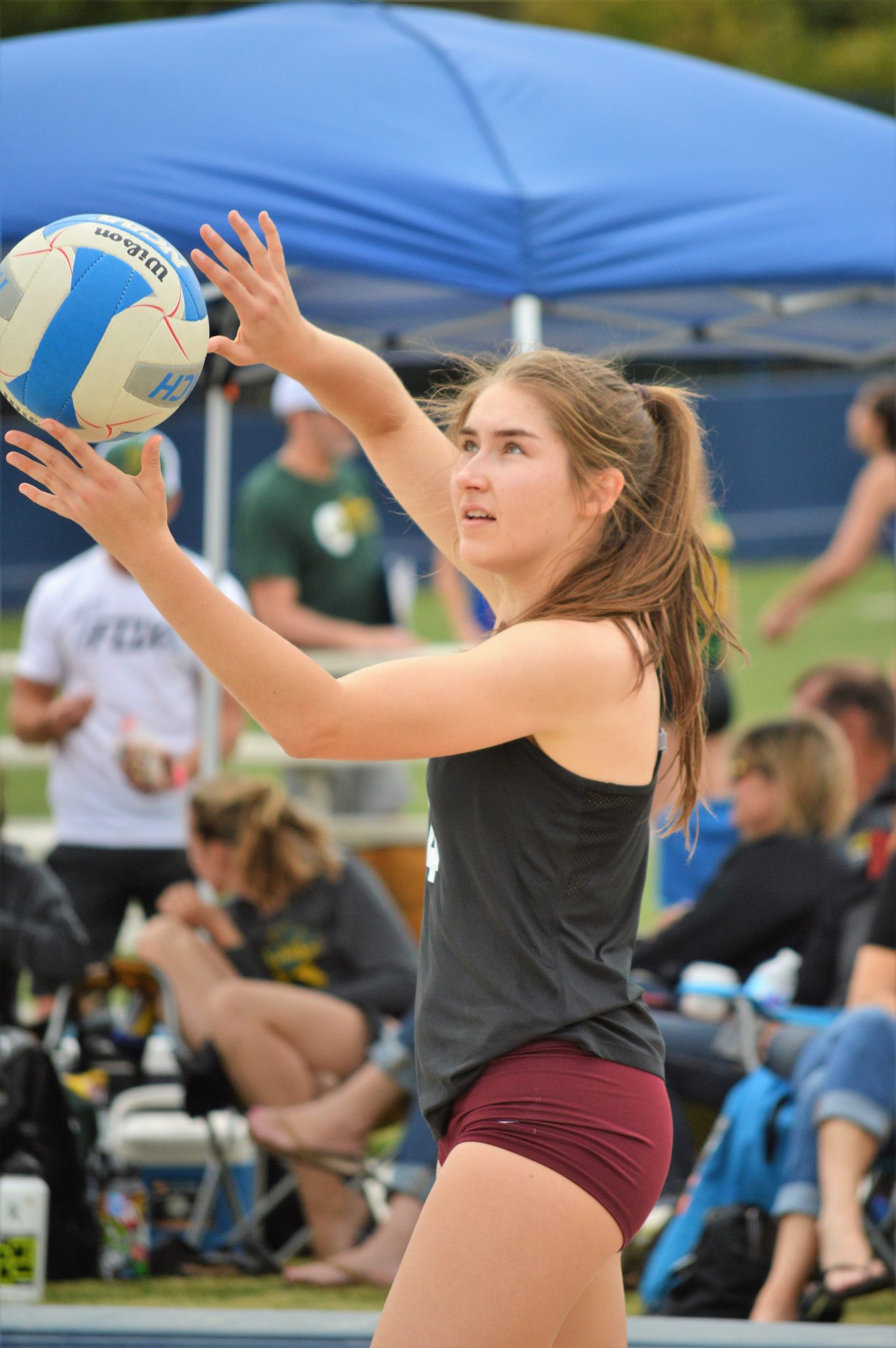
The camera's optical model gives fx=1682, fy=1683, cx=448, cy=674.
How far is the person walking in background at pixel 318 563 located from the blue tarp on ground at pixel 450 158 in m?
1.45

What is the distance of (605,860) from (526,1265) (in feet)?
1.61

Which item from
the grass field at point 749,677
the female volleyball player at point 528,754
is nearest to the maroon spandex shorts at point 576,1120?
the female volleyball player at point 528,754

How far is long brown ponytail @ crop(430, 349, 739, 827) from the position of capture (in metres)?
2.16

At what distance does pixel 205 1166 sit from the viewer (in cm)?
457

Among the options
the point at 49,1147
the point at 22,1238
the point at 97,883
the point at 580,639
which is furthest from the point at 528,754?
the point at 97,883

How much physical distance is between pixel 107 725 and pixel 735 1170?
264cm

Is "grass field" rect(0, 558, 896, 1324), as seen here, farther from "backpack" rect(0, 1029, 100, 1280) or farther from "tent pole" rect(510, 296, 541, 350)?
"tent pole" rect(510, 296, 541, 350)

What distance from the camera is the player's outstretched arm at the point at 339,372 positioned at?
2.27m

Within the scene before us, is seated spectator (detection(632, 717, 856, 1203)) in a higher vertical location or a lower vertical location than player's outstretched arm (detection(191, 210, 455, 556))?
lower

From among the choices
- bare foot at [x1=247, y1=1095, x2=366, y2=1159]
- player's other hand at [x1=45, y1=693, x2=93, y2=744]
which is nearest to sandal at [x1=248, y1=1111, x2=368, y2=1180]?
bare foot at [x1=247, y1=1095, x2=366, y2=1159]

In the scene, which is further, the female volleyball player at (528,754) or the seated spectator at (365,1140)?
the seated spectator at (365,1140)

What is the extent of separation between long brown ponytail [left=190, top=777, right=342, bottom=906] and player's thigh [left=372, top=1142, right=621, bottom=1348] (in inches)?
111

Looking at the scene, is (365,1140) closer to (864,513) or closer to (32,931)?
(32,931)

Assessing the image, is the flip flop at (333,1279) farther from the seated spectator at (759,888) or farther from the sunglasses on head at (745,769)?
the sunglasses on head at (745,769)
